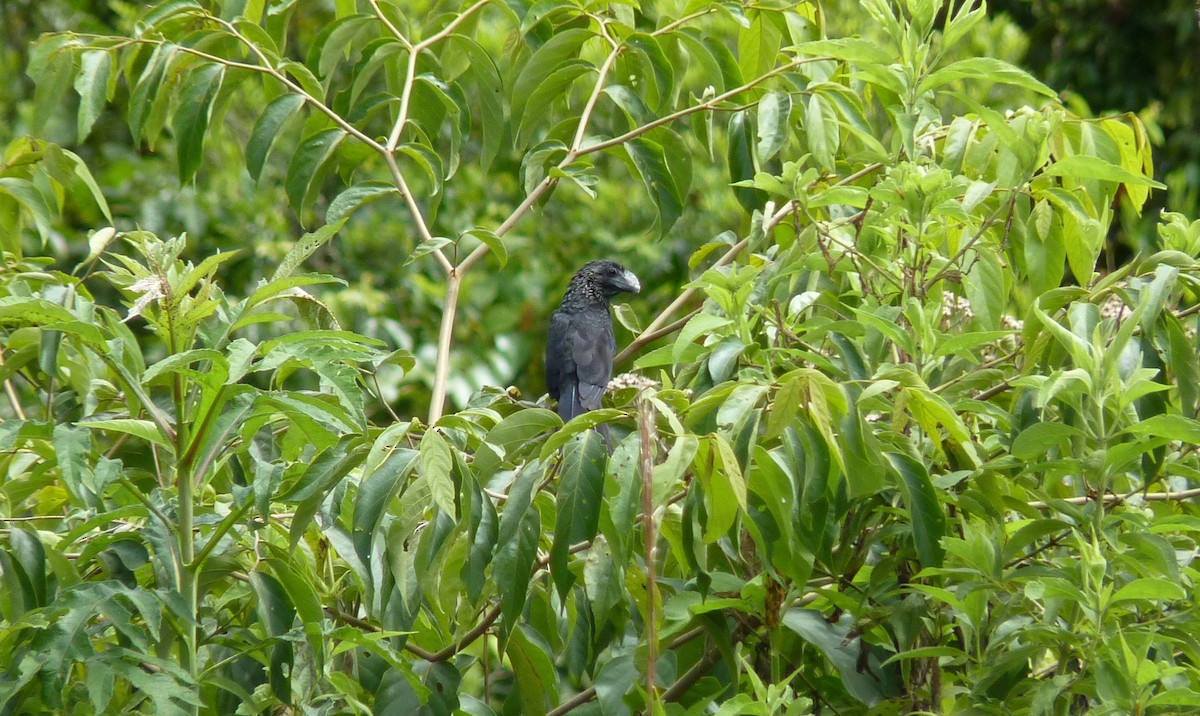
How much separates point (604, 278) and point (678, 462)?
4809 mm

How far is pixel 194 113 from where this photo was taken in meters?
2.86

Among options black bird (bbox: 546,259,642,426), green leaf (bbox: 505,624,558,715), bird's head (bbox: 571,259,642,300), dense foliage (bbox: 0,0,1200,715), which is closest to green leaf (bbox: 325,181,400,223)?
dense foliage (bbox: 0,0,1200,715)

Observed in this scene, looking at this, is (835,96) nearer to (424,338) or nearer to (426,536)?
(426,536)

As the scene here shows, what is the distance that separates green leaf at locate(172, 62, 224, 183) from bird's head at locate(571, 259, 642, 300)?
11.8ft

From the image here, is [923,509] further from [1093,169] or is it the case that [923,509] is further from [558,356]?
[558,356]

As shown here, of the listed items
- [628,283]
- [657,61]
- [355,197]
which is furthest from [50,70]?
[628,283]

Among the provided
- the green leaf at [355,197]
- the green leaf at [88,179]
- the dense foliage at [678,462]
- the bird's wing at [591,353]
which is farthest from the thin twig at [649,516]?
the bird's wing at [591,353]

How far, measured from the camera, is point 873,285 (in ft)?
7.94

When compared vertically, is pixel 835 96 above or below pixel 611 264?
above

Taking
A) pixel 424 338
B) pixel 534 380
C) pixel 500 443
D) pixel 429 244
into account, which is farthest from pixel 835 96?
pixel 534 380

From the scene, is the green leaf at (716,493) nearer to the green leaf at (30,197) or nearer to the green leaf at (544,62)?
the green leaf at (544,62)

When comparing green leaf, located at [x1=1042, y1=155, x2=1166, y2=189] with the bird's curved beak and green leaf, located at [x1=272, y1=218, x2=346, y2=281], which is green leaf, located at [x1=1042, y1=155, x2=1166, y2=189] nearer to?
green leaf, located at [x1=272, y1=218, x2=346, y2=281]

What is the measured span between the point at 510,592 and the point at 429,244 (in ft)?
2.98

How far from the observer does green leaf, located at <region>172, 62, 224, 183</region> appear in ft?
9.34
